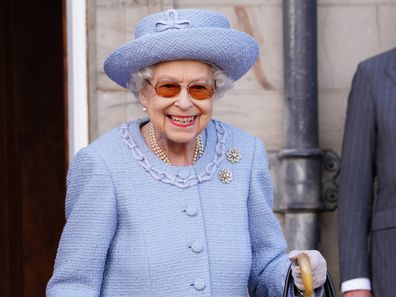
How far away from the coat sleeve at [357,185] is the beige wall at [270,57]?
1.00 meters

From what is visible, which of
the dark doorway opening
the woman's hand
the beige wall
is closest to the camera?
the woman's hand

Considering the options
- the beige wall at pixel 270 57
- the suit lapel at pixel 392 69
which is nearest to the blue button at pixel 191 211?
the suit lapel at pixel 392 69

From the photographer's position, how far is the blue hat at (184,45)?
420cm

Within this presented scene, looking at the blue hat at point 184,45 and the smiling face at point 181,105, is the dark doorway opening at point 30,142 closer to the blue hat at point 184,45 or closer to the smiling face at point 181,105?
the blue hat at point 184,45

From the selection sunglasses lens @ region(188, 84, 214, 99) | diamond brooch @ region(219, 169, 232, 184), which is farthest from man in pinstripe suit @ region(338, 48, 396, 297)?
sunglasses lens @ region(188, 84, 214, 99)

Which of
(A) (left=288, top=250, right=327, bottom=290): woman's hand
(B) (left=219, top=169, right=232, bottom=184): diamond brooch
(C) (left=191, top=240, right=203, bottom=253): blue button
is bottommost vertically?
(A) (left=288, top=250, right=327, bottom=290): woman's hand

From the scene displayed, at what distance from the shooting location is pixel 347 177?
19.2ft

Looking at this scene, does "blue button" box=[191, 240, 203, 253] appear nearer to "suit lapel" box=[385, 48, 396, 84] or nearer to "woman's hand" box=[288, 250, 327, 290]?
"woman's hand" box=[288, 250, 327, 290]

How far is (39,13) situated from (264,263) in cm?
468

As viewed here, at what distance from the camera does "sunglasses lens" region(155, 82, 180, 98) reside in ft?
13.9

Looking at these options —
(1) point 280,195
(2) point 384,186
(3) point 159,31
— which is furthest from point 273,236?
(1) point 280,195

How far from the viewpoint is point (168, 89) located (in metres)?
4.25

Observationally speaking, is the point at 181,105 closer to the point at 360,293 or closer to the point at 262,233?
the point at 262,233

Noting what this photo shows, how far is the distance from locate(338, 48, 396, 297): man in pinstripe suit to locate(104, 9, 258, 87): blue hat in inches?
56.2
